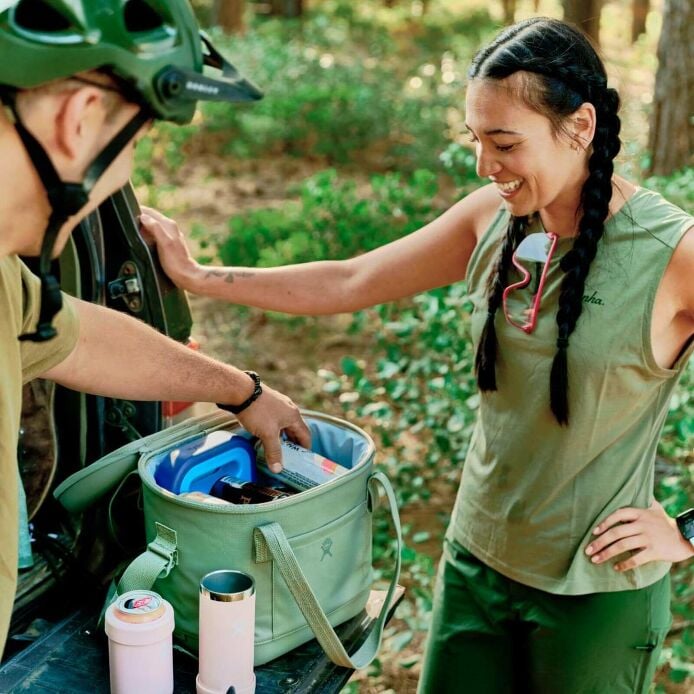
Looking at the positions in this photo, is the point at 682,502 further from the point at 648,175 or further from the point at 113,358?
the point at 648,175

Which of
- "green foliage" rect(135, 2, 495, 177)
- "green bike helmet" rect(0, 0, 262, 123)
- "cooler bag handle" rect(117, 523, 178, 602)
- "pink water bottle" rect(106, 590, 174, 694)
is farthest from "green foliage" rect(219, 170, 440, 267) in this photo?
"green bike helmet" rect(0, 0, 262, 123)

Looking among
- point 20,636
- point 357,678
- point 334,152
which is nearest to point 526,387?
point 20,636

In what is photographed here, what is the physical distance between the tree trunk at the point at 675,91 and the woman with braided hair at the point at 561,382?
3.91 m

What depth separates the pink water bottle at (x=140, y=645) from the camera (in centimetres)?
192

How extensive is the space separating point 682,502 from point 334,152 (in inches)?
319

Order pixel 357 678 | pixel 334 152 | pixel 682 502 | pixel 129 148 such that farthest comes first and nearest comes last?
pixel 334 152, pixel 357 678, pixel 682 502, pixel 129 148

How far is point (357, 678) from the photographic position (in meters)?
3.73

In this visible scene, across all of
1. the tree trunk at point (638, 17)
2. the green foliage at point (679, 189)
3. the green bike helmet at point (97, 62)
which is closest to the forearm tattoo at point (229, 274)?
the green bike helmet at point (97, 62)

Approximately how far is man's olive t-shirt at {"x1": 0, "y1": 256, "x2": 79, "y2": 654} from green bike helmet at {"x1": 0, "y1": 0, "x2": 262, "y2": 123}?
0.44 meters

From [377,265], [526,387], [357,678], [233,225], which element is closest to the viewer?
[526,387]

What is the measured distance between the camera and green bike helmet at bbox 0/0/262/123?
57.7 inches

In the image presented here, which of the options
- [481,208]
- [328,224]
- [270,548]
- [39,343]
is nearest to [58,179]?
[39,343]

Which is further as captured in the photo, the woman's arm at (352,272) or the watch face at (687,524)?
the woman's arm at (352,272)

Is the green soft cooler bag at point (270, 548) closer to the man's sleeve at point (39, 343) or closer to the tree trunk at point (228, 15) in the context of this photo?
the man's sleeve at point (39, 343)
